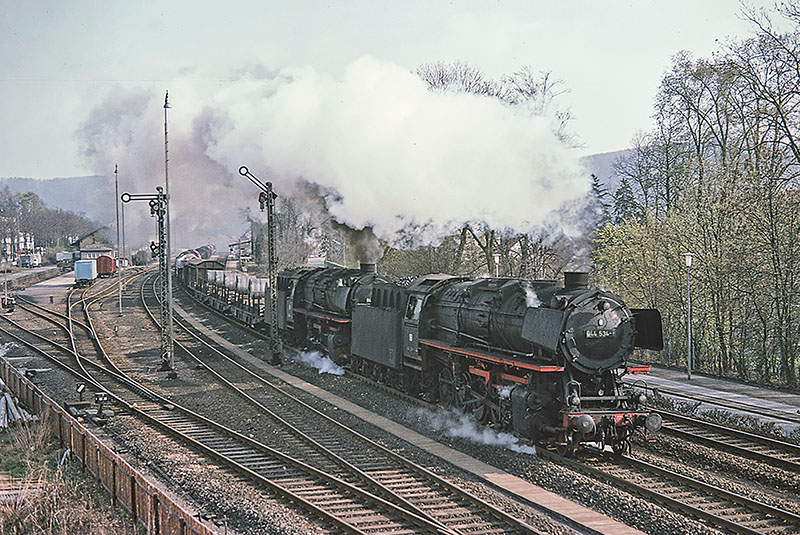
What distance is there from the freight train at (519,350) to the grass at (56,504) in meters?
7.43

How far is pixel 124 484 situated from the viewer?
33.9ft

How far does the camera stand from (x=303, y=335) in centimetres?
2881

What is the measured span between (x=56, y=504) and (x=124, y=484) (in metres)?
1.18

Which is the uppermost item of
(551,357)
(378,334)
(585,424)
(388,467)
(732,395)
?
(551,357)

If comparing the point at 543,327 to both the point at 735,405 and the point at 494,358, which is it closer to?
the point at 494,358

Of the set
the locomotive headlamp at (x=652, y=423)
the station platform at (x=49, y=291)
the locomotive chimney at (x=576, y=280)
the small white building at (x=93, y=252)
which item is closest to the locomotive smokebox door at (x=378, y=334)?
the locomotive chimney at (x=576, y=280)

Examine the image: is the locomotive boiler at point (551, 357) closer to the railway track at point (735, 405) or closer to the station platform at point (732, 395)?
the railway track at point (735, 405)

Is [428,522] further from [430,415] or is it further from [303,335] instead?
[303,335]

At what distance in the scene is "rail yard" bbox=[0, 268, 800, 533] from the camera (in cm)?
1047

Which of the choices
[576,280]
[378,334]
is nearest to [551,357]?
[576,280]

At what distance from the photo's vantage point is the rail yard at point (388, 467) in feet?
34.3

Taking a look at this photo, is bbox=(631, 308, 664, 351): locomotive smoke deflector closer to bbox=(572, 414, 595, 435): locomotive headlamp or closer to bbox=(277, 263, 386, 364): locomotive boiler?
bbox=(572, 414, 595, 435): locomotive headlamp

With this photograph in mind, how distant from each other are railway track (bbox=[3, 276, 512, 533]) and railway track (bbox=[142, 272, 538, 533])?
37 cm

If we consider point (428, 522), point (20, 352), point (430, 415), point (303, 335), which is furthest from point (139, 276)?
point (428, 522)
